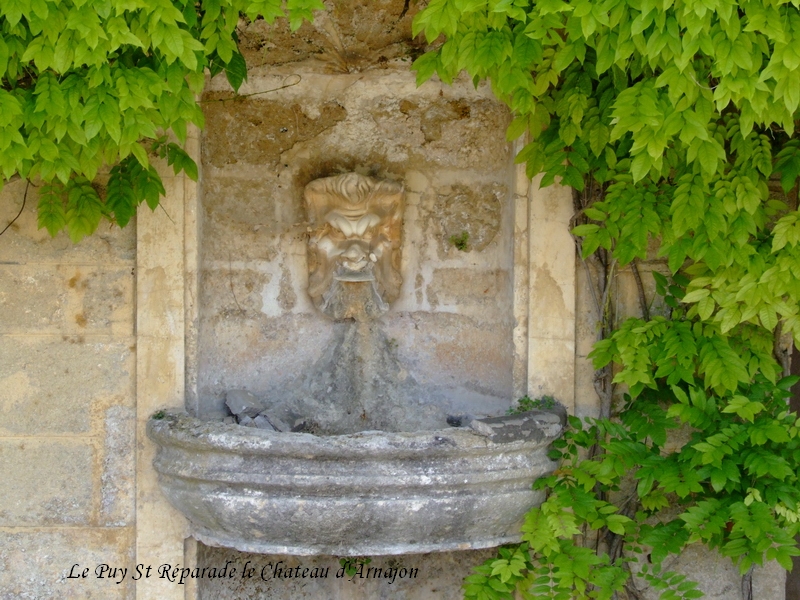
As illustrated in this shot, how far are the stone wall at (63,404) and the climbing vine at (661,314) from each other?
4.10 ft

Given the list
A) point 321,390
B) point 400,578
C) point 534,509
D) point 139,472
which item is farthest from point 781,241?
point 139,472

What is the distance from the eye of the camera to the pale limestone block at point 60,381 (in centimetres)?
322

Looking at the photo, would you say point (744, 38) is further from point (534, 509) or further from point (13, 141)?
point (13, 141)

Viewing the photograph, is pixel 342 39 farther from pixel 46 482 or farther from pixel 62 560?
pixel 62 560

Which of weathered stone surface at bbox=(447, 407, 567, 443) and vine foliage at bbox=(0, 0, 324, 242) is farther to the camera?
weathered stone surface at bbox=(447, 407, 567, 443)

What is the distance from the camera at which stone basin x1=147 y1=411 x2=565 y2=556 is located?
2832mm

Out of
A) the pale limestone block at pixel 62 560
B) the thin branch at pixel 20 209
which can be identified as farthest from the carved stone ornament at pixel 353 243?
the pale limestone block at pixel 62 560

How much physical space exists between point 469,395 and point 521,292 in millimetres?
449

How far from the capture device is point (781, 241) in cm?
272

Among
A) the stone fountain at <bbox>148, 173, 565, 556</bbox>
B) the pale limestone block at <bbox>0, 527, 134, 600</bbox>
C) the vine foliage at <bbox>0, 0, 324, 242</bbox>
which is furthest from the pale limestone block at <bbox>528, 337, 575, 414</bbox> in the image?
the pale limestone block at <bbox>0, 527, 134, 600</bbox>

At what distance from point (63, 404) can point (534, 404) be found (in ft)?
A: 5.18

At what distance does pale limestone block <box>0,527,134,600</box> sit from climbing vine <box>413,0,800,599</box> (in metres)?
1.18

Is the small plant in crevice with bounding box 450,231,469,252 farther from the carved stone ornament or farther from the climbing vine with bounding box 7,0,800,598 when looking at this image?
the climbing vine with bounding box 7,0,800,598

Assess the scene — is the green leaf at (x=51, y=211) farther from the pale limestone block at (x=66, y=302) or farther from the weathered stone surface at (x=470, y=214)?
the weathered stone surface at (x=470, y=214)
